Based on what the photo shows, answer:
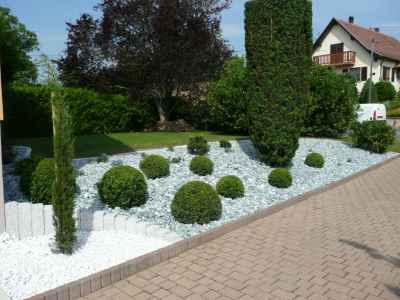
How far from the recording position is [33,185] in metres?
5.59

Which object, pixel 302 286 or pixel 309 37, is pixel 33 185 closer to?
pixel 302 286

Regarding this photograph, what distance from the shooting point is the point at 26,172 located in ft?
19.6

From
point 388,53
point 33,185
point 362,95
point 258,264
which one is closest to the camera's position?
point 258,264

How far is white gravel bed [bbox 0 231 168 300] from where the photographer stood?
12.1 feet

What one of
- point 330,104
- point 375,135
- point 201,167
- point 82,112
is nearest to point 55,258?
Result: point 201,167

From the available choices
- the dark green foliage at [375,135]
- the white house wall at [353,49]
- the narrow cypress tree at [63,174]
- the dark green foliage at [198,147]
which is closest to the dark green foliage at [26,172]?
the narrow cypress tree at [63,174]

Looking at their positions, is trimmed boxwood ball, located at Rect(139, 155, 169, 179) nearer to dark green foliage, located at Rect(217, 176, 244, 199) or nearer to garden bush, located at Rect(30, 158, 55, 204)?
dark green foliage, located at Rect(217, 176, 244, 199)

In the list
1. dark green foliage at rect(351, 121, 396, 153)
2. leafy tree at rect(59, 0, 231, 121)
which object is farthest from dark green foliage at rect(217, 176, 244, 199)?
leafy tree at rect(59, 0, 231, 121)

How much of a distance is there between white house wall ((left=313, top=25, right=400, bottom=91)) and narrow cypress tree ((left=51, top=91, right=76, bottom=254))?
36722 mm

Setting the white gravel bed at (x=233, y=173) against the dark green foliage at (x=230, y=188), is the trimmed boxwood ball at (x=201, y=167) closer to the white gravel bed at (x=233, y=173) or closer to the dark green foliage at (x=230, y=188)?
the white gravel bed at (x=233, y=173)

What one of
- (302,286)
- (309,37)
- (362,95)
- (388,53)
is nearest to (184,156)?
(309,37)

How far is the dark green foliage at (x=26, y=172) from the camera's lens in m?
5.87

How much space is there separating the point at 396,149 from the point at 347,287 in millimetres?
12671

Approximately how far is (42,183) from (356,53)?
39.0 metres
